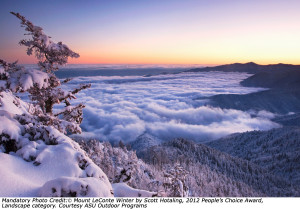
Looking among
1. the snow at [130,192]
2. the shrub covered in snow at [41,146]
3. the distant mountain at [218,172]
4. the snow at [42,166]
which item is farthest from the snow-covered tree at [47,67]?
the distant mountain at [218,172]

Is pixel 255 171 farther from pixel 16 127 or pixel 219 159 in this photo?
pixel 16 127

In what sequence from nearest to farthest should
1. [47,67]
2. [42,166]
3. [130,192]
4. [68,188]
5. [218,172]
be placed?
[68,188]
[42,166]
[130,192]
[47,67]
[218,172]

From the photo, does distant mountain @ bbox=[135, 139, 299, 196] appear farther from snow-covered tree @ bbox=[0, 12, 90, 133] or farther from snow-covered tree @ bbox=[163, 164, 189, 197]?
snow-covered tree @ bbox=[0, 12, 90, 133]

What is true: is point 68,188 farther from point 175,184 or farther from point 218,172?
point 218,172

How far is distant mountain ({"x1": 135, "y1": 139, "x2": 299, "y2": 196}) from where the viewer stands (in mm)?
96062

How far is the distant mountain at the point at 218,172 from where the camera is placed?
315ft

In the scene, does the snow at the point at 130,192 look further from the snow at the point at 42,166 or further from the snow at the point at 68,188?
the snow at the point at 68,188

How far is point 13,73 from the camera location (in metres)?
7.27

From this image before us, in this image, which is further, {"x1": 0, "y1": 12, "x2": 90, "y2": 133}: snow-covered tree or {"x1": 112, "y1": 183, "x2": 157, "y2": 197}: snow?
{"x1": 0, "y1": 12, "x2": 90, "y2": 133}: snow-covered tree

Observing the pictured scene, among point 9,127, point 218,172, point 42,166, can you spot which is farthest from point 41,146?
point 218,172

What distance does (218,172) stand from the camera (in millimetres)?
125125

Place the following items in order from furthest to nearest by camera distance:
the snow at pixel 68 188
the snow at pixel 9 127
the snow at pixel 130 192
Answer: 1. the snow at pixel 9 127
2. the snow at pixel 130 192
3. the snow at pixel 68 188

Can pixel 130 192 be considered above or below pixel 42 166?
below

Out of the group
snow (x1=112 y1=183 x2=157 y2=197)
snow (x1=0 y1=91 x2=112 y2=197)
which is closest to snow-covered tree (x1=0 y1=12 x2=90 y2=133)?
snow (x1=0 y1=91 x2=112 y2=197)
